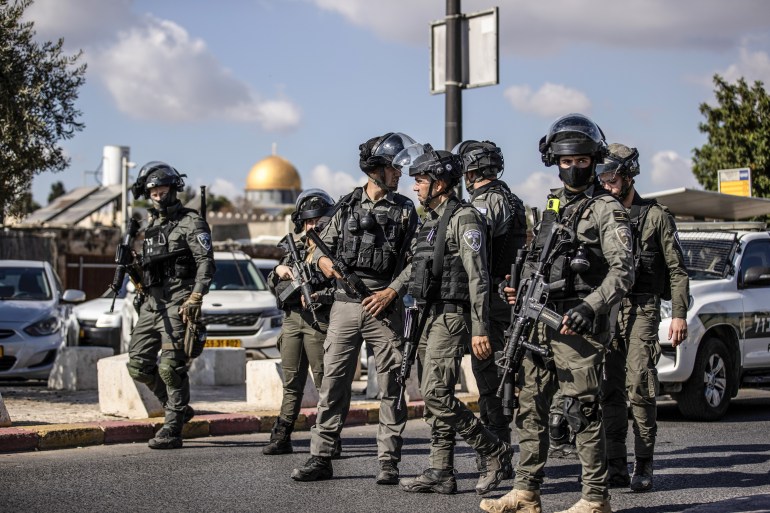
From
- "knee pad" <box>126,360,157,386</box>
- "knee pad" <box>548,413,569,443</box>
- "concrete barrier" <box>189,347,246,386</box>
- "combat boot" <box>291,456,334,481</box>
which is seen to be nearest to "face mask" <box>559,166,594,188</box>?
"knee pad" <box>548,413,569,443</box>

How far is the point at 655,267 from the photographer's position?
766 centimetres

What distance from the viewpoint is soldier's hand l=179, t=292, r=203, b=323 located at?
343 inches

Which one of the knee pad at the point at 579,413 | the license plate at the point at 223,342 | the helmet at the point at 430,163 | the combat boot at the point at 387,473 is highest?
the helmet at the point at 430,163

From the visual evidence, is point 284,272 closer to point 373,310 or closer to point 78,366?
point 373,310

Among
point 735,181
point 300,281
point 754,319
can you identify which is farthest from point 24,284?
point 735,181

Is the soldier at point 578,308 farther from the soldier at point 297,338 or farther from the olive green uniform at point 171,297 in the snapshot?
the olive green uniform at point 171,297

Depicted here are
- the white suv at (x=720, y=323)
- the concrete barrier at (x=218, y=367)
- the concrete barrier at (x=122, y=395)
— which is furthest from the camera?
the concrete barrier at (x=218, y=367)

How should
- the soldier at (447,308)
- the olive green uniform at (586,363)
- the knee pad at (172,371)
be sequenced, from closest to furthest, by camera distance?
1. the olive green uniform at (586,363)
2. the soldier at (447,308)
3. the knee pad at (172,371)

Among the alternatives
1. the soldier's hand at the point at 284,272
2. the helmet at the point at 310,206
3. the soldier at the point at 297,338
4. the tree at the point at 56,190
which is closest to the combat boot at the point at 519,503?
the soldier at the point at 297,338

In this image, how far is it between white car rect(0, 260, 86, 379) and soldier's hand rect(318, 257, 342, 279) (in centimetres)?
623

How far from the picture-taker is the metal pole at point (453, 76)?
12.9 meters

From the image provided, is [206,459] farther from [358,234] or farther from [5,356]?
[5,356]

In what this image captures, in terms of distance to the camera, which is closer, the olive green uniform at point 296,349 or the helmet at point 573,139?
the helmet at point 573,139

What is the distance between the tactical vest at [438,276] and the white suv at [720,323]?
14.1ft
